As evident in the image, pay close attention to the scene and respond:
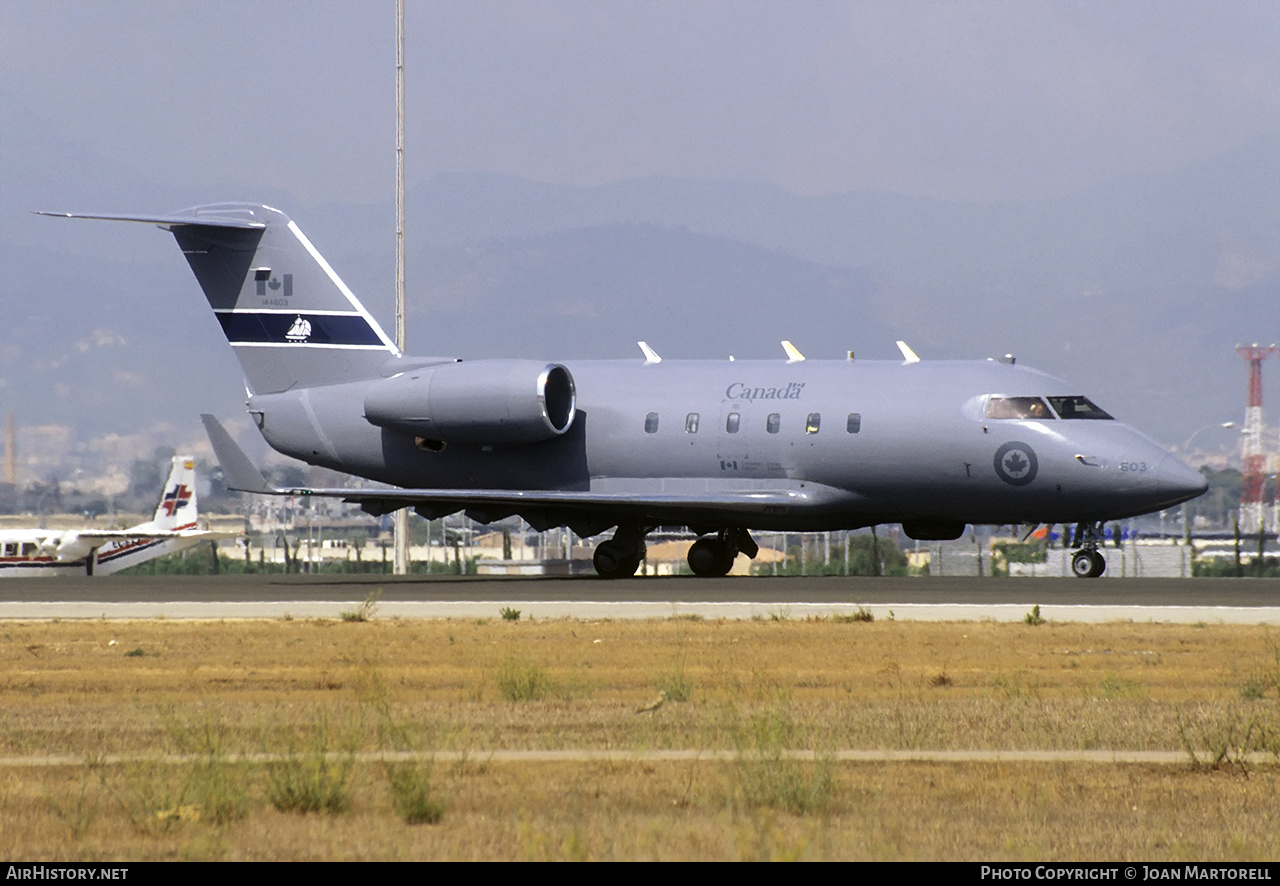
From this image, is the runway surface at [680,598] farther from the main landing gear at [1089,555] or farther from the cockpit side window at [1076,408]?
the cockpit side window at [1076,408]

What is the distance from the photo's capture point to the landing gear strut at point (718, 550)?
37.4 meters

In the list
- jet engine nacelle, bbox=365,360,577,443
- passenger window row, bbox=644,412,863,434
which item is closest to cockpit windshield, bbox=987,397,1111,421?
passenger window row, bbox=644,412,863,434

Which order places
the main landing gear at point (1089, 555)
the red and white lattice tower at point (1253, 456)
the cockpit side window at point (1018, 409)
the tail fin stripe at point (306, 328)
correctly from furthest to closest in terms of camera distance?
the red and white lattice tower at point (1253, 456)
the tail fin stripe at point (306, 328)
the main landing gear at point (1089, 555)
the cockpit side window at point (1018, 409)

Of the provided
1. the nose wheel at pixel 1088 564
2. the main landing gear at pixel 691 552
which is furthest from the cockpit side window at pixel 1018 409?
the main landing gear at pixel 691 552

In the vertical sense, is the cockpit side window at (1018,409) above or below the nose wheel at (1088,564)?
above

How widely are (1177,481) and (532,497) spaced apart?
11822mm

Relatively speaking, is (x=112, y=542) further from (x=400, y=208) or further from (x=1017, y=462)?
(x=1017, y=462)

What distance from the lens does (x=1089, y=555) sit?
34125mm

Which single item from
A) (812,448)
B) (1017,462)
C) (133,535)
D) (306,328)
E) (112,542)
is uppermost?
(306,328)

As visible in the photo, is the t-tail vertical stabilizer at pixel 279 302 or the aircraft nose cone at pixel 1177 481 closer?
the aircraft nose cone at pixel 1177 481

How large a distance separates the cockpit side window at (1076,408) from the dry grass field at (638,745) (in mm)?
11859

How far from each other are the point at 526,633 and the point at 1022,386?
47.1 ft

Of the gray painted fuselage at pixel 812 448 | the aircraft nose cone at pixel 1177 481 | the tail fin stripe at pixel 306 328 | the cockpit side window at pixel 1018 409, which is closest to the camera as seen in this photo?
the aircraft nose cone at pixel 1177 481

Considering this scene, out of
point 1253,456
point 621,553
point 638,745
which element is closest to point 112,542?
point 621,553
